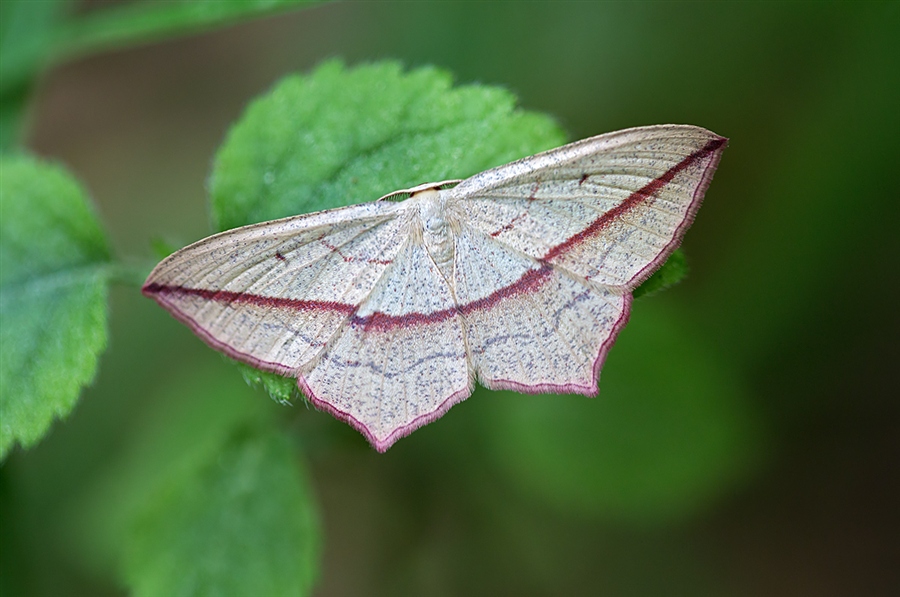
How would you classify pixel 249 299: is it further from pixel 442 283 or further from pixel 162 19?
pixel 162 19

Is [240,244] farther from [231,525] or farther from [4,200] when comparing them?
[231,525]

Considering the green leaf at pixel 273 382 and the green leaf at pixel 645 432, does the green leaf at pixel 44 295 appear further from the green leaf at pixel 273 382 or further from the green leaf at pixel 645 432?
the green leaf at pixel 645 432

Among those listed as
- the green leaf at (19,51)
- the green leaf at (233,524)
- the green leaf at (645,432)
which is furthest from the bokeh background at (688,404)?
the green leaf at (19,51)

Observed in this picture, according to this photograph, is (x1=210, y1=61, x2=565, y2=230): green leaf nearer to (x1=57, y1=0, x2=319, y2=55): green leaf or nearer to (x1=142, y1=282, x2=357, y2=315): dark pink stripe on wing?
(x1=142, y1=282, x2=357, y2=315): dark pink stripe on wing

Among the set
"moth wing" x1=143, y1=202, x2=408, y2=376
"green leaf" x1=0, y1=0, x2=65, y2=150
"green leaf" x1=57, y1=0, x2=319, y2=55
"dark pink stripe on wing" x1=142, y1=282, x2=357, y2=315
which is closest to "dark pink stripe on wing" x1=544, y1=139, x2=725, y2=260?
"moth wing" x1=143, y1=202, x2=408, y2=376

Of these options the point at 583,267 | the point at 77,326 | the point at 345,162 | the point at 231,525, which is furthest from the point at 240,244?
the point at 231,525
